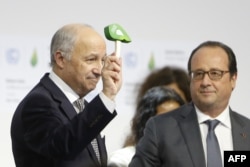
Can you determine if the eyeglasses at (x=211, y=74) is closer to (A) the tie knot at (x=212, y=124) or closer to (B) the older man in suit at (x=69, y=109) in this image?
(A) the tie knot at (x=212, y=124)

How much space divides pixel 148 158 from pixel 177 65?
5.99ft

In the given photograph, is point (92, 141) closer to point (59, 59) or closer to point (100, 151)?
point (100, 151)

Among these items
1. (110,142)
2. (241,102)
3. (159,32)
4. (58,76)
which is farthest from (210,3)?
(58,76)

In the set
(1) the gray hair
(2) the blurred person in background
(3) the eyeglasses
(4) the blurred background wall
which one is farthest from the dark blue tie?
(4) the blurred background wall

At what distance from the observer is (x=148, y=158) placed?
2148 mm

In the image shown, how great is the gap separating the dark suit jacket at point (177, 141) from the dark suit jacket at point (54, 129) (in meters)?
0.17

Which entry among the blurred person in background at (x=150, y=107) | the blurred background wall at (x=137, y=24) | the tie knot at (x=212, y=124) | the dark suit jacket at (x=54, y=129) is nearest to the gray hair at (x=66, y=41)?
the dark suit jacket at (x=54, y=129)

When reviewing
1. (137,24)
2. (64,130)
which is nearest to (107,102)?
(64,130)

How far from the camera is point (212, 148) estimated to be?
85.6 inches

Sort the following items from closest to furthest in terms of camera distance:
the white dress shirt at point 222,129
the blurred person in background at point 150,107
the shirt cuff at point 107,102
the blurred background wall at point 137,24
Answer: the shirt cuff at point 107,102 → the white dress shirt at point 222,129 → the blurred person in background at point 150,107 → the blurred background wall at point 137,24

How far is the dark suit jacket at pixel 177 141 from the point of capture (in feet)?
7.06

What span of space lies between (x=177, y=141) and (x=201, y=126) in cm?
11

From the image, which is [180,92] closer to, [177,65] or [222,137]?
[177,65]

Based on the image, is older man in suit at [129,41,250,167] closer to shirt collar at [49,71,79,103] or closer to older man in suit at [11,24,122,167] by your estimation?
older man in suit at [11,24,122,167]
